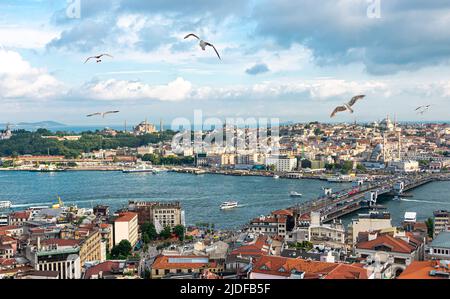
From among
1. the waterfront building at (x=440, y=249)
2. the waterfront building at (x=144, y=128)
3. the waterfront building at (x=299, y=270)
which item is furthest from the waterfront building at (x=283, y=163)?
the waterfront building at (x=299, y=270)

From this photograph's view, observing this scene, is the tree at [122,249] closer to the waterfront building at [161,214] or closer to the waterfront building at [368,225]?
the waterfront building at [161,214]

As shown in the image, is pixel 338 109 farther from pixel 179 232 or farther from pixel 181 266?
pixel 179 232

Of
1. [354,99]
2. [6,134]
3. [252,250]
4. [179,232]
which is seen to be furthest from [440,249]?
[6,134]

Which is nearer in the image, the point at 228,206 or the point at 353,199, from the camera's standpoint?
the point at 228,206

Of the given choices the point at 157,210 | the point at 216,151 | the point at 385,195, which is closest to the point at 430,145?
the point at 216,151

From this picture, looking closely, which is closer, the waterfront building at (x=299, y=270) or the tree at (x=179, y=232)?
the waterfront building at (x=299, y=270)

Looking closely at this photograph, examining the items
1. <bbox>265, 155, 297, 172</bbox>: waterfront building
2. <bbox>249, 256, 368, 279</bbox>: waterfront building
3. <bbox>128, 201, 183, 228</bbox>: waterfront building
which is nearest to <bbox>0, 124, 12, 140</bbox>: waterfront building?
<bbox>265, 155, 297, 172</bbox>: waterfront building

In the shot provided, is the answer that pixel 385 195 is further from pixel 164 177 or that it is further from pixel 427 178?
pixel 164 177

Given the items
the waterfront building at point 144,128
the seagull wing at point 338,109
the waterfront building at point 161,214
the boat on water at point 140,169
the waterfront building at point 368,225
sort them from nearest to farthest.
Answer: the seagull wing at point 338,109, the waterfront building at point 368,225, the waterfront building at point 161,214, the boat on water at point 140,169, the waterfront building at point 144,128
